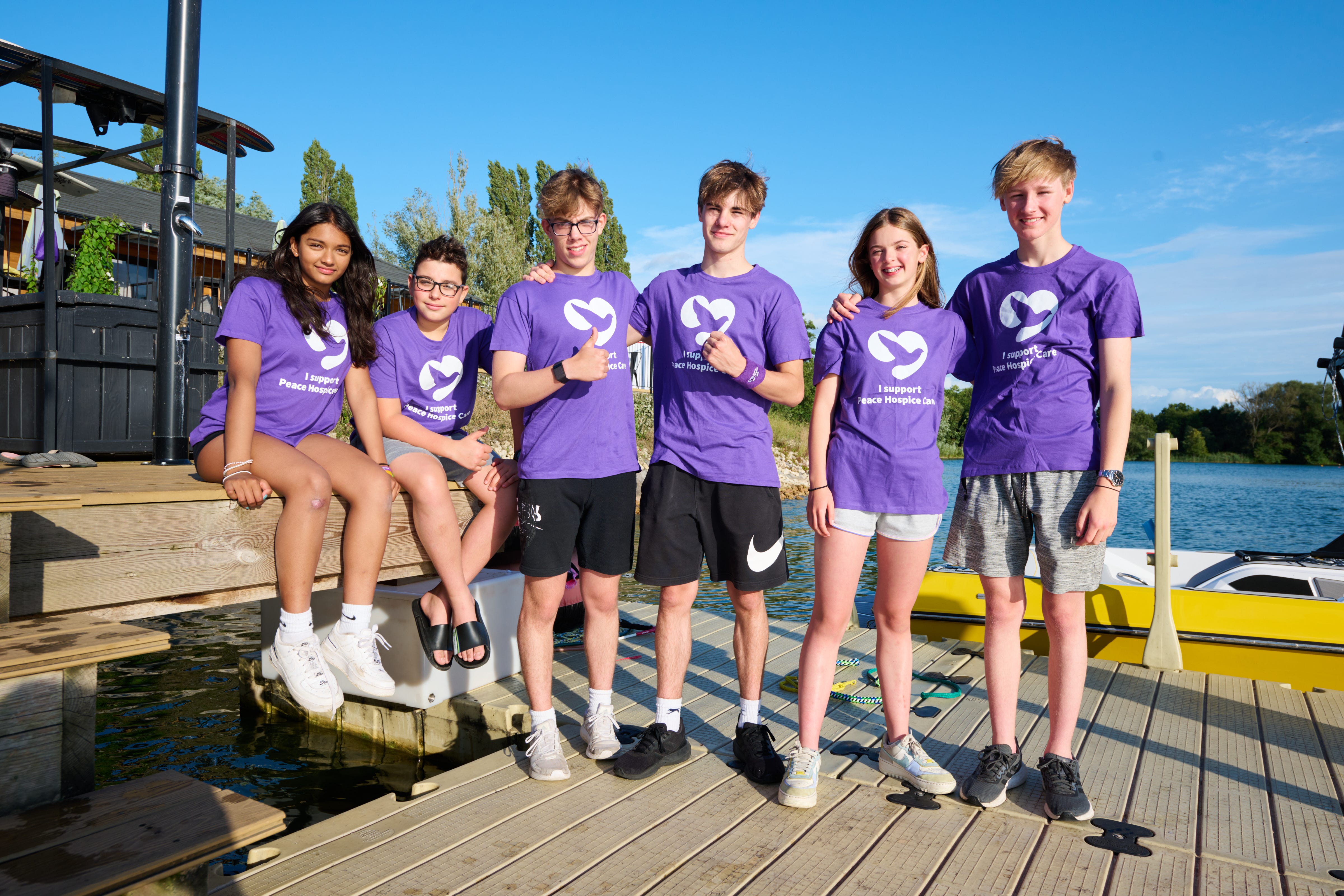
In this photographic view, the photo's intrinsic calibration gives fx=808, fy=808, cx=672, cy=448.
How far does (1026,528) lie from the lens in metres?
2.70

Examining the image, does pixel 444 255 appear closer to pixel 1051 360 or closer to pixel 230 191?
pixel 1051 360

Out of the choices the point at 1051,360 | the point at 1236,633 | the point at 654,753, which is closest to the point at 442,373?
the point at 654,753

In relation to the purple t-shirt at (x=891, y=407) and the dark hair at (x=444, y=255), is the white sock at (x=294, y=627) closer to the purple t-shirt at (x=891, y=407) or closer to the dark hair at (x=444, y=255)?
the dark hair at (x=444, y=255)

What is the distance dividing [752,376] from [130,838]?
2053 mm

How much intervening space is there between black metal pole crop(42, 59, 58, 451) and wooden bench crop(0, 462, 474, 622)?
241 cm

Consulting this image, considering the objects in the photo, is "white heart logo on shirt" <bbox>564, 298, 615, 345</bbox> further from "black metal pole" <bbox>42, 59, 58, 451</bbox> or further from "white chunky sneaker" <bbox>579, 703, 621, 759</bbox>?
"black metal pole" <bbox>42, 59, 58, 451</bbox>

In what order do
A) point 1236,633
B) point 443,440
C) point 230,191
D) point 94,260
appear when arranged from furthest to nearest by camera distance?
point 94,260, point 230,191, point 1236,633, point 443,440

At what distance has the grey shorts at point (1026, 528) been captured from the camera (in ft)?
8.50

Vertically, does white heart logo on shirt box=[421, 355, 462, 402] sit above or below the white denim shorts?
above

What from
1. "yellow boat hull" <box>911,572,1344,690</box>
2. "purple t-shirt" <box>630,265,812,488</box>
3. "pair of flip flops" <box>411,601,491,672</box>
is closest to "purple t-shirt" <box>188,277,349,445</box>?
"pair of flip flops" <box>411,601,491,672</box>

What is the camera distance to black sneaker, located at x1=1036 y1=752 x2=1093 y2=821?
250cm

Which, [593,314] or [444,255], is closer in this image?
[593,314]

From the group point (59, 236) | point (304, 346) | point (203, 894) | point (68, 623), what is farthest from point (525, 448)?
point (59, 236)

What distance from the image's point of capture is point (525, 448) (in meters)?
2.99
